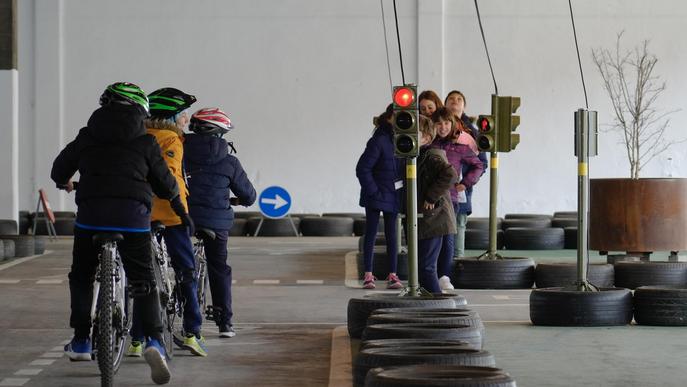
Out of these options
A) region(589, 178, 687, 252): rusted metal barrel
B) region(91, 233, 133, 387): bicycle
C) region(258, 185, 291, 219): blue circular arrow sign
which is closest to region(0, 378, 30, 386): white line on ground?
region(91, 233, 133, 387): bicycle

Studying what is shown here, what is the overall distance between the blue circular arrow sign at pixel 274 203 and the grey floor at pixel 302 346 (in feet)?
26.6

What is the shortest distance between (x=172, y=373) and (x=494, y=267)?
549 cm

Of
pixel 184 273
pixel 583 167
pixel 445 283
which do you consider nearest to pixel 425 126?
pixel 583 167

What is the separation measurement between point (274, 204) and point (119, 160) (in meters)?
15.0

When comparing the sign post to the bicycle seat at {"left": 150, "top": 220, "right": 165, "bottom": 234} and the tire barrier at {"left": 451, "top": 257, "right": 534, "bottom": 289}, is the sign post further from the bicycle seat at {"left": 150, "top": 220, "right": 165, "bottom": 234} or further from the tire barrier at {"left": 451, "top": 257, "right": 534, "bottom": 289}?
the bicycle seat at {"left": 150, "top": 220, "right": 165, "bottom": 234}

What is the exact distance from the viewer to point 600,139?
24.2 meters

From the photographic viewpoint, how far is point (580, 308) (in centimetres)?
897

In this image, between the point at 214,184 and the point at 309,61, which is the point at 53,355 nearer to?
the point at 214,184

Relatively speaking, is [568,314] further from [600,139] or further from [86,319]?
[600,139]

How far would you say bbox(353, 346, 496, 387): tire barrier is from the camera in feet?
17.9

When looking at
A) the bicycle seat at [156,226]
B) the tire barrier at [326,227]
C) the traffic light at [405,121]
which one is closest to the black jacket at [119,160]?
the bicycle seat at [156,226]

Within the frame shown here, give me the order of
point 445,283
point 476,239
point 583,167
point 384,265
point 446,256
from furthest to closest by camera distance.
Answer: point 476,239 < point 384,265 < point 445,283 < point 446,256 < point 583,167

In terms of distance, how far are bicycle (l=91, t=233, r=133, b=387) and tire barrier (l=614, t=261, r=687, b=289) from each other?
6.40 metres

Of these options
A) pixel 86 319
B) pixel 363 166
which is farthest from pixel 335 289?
pixel 86 319
